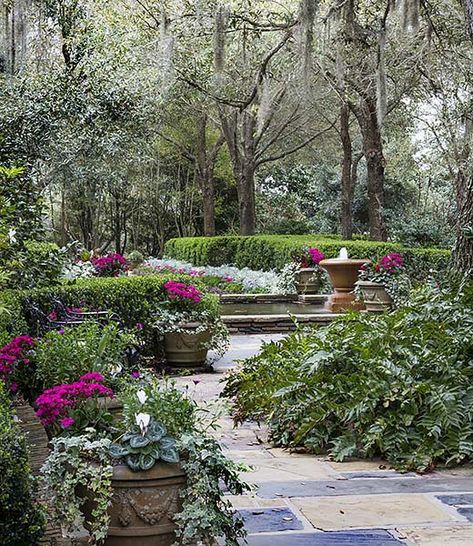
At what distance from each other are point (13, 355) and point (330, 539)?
202 centimetres

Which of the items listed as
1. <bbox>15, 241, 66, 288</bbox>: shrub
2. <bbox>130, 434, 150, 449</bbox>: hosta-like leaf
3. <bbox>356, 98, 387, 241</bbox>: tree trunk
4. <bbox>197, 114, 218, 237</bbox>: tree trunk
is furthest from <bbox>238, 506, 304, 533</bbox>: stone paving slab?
<bbox>197, 114, 218, 237</bbox>: tree trunk

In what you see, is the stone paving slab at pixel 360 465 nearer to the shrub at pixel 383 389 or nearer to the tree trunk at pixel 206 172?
the shrub at pixel 383 389

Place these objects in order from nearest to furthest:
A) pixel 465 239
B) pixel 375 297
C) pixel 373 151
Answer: pixel 465 239
pixel 375 297
pixel 373 151

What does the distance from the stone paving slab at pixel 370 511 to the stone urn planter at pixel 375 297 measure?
25.6ft

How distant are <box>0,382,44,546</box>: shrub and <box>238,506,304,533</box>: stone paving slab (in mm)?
901

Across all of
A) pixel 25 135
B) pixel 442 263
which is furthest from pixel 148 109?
pixel 442 263

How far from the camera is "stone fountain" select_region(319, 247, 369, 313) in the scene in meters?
12.0

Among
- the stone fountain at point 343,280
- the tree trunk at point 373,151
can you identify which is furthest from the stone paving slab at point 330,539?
the tree trunk at point 373,151

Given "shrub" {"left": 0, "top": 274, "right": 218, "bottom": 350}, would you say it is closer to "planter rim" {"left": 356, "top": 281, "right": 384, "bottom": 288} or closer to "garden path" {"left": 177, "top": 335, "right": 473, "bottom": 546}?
"garden path" {"left": 177, "top": 335, "right": 473, "bottom": 546}

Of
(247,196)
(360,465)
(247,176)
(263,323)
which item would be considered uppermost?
(247,176)

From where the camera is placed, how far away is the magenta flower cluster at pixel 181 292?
732 centimetres

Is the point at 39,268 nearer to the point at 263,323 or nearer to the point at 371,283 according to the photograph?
the point at 263,323

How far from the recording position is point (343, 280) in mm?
12312

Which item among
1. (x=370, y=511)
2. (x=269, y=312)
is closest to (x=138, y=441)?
(x=370, y=511)
